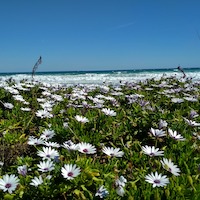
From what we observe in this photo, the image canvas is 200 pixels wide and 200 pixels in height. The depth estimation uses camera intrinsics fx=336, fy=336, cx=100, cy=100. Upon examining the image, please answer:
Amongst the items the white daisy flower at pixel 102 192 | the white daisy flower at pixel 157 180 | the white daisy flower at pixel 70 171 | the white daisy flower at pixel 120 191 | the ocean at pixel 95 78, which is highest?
the white daisy flower at pixel 70 171

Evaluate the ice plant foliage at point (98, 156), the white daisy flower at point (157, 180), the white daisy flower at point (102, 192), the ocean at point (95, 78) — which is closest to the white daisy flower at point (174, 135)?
the ice plant foliage at point (98, 156)

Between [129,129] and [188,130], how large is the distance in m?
0.56

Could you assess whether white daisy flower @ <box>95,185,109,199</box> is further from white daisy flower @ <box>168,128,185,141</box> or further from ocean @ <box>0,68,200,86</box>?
ocean @ <box>0,68,200,86</box>

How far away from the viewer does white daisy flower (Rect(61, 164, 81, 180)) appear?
191 centimetres

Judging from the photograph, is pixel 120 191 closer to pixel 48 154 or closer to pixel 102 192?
pixel 102 192

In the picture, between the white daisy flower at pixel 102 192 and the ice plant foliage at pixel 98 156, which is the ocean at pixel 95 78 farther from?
the white daisy flower at pixel 102 192

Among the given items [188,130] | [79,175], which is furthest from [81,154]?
[188,130]

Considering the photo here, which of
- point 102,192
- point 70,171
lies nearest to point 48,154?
point 70,171

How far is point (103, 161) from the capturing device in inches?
107

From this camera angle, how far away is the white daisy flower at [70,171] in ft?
6.28

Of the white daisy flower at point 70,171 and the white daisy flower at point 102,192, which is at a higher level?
the white daisy flower at point 70,171

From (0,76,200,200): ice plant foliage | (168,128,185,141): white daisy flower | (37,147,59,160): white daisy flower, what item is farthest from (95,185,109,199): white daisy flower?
(168,128,185,141): white daisy flower

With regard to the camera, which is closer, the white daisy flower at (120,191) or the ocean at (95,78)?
the white daisy flower at (120,191)

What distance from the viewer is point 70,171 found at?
6.50 ft
